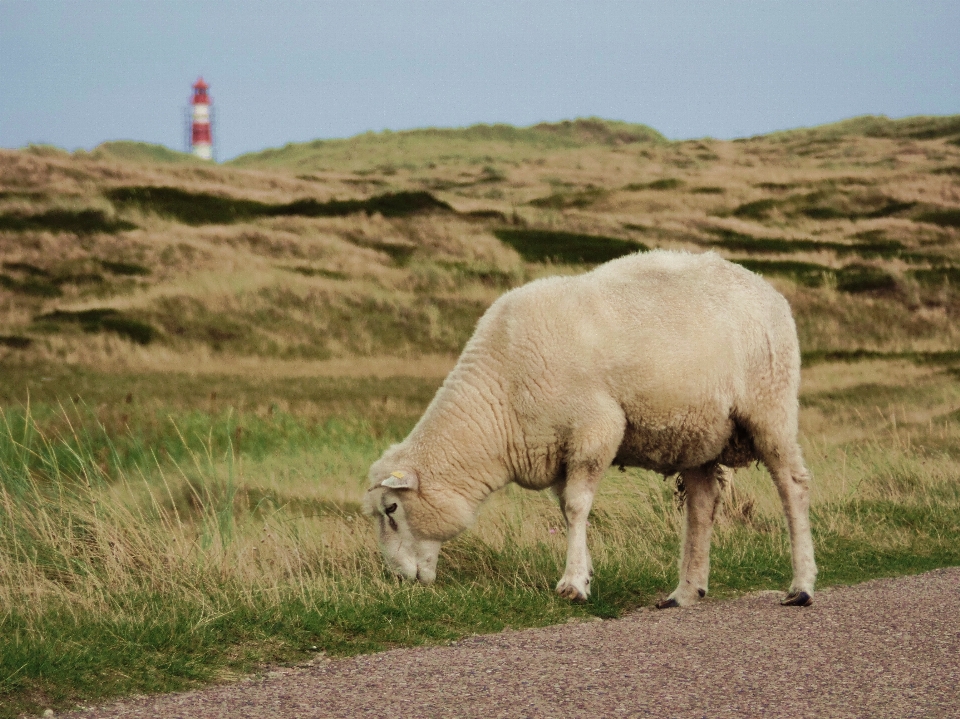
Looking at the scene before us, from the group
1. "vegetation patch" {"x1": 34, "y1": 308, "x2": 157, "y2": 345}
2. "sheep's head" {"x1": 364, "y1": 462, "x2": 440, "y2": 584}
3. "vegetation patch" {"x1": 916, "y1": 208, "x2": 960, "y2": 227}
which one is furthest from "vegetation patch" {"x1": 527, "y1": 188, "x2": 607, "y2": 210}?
"sheep's head" {"x1": 364, "y1": 462, "x2": 440, "y2": 584}

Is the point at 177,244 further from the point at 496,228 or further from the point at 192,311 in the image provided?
the point at 496,228

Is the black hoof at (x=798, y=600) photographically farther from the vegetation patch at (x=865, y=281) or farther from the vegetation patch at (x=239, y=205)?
the vegetation patch at (x=239, y=205)

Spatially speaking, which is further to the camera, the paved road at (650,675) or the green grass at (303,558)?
the green grass at (303,558)

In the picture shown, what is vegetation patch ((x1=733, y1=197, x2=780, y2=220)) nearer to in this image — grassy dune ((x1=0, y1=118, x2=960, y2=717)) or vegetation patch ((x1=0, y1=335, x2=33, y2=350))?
grassy dune ((x1=0, y1=118, x2=960, y2=717))

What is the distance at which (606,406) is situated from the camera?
26.5 ft

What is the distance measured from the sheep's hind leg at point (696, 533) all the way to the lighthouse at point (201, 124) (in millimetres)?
144621

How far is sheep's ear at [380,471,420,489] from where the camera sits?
328 inches

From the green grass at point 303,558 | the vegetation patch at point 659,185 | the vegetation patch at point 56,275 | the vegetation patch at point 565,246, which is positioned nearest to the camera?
the green grass at point 303,558

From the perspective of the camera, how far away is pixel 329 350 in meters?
26.4

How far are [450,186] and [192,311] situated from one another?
1976 inches

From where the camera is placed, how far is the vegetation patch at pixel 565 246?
117 ft

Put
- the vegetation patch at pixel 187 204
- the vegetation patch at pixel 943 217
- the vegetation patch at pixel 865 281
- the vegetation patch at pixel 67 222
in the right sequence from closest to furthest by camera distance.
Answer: the vegetation patch at pixel 865 281
the vegetation patch at pixel 67 222
the vegetation patch at pixel 187 204
the vegetation patch at pixel 943 217

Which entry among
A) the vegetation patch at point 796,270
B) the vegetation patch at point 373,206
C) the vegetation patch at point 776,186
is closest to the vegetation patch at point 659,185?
the vegetation patch at point 776,186

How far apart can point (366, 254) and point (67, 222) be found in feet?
29.0
